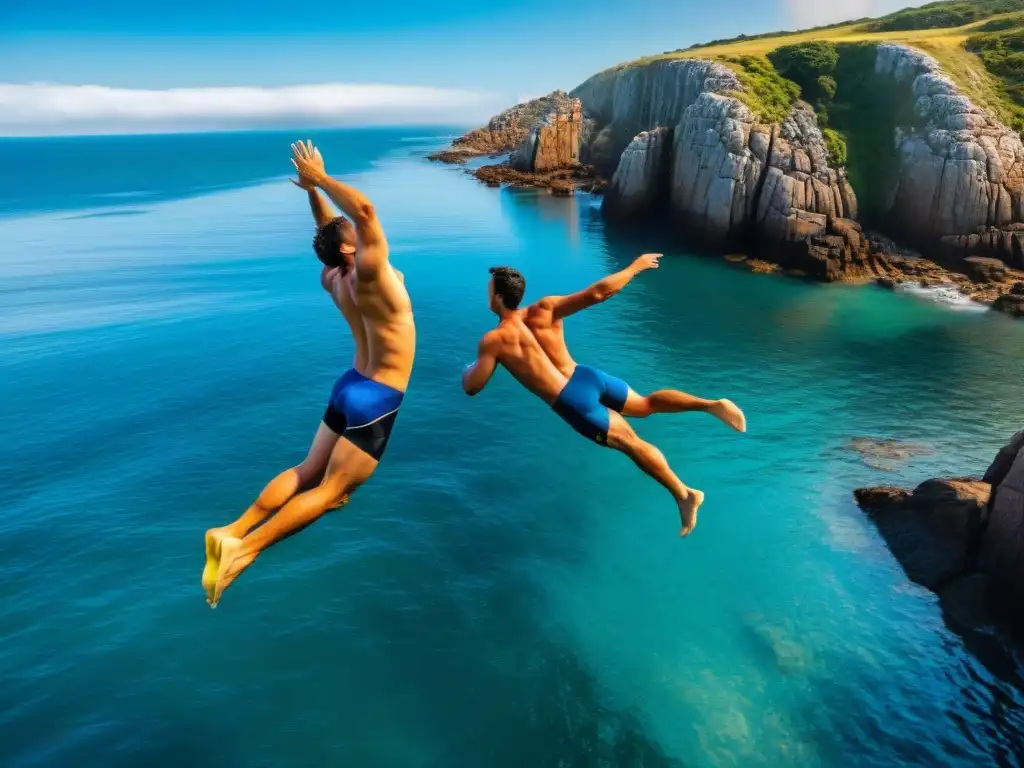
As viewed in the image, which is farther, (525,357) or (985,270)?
(985,270)

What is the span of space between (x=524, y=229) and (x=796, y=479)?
39131 millimetres

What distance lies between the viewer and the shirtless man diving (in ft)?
19.2

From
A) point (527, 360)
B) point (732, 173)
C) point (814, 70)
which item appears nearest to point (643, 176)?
point (732, 173)

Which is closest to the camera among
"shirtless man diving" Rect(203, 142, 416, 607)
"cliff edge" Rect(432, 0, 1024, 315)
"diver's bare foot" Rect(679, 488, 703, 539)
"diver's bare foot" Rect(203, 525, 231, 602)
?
"diver's bare foot" Rect(203, 525, 231, 602)

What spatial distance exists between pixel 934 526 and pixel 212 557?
1597cm

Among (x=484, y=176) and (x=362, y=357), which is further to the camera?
(x=484, y=176)

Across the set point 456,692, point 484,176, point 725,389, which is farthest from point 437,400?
point 484,176

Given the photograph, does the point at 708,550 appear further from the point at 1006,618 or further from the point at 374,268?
the point at 374,268

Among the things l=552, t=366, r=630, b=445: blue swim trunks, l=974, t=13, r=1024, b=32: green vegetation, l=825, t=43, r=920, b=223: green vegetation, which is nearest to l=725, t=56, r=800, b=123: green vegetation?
l=825, t=43, r=920, b=223: green vegetation

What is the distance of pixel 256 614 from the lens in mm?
→ 13328

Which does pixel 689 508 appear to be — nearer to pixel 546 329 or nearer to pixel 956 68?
pixel 546 329

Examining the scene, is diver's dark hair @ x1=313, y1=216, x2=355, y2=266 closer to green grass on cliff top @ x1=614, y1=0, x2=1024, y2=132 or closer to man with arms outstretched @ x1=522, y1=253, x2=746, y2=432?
man with arms outstretched @ x1=522, y1=253, x2=746, y2=432

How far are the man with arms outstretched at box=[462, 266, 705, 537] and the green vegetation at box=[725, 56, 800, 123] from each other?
44672mm

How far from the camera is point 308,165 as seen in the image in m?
5.77
